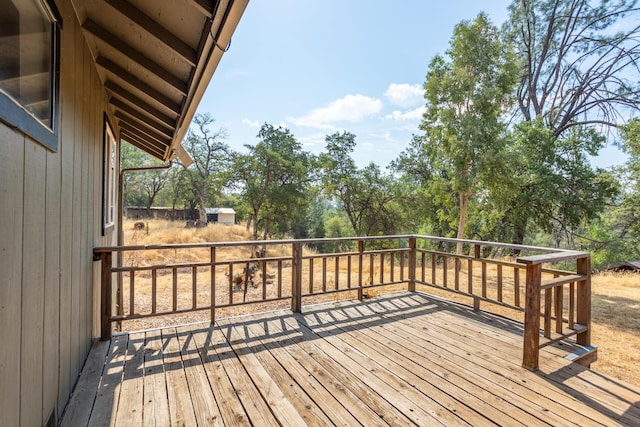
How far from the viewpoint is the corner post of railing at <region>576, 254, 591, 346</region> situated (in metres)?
2.69

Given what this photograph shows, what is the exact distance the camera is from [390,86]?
12.8 m

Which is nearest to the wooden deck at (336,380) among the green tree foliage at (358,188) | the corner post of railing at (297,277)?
the corner post of railing at (297,277)

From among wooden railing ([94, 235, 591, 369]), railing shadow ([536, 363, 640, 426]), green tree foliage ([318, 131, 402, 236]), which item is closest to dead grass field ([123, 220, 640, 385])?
wooden railing ([94, 235, 591, 369])

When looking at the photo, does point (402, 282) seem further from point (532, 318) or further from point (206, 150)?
point (206, 150)

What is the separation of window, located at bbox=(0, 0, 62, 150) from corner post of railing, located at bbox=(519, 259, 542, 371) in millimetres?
3035

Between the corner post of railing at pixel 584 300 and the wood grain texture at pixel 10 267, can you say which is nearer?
the wood grain texture at pixel 10 267

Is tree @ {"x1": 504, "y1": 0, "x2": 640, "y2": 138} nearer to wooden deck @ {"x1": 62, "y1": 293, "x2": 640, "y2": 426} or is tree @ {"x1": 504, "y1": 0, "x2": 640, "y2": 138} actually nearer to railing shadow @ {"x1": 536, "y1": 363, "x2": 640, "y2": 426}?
railing shadow @ {"x1": 536, "y1": 363, "x2": 640, "y2": 426}

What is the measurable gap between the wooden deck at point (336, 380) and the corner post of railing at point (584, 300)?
0.24m

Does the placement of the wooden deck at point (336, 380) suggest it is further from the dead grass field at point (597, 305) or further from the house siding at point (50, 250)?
the dead grass field at point (597, 305)

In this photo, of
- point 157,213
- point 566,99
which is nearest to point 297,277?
point 566,99

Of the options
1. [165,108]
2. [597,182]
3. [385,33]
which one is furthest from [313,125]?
[165,108]

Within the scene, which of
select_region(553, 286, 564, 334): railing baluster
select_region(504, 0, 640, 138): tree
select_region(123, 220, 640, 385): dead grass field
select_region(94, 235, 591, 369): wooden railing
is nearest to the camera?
select_region(94, 235, 591, 369): wooden railing

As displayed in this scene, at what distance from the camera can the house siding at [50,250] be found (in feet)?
3.47

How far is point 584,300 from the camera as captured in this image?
8.97ft
